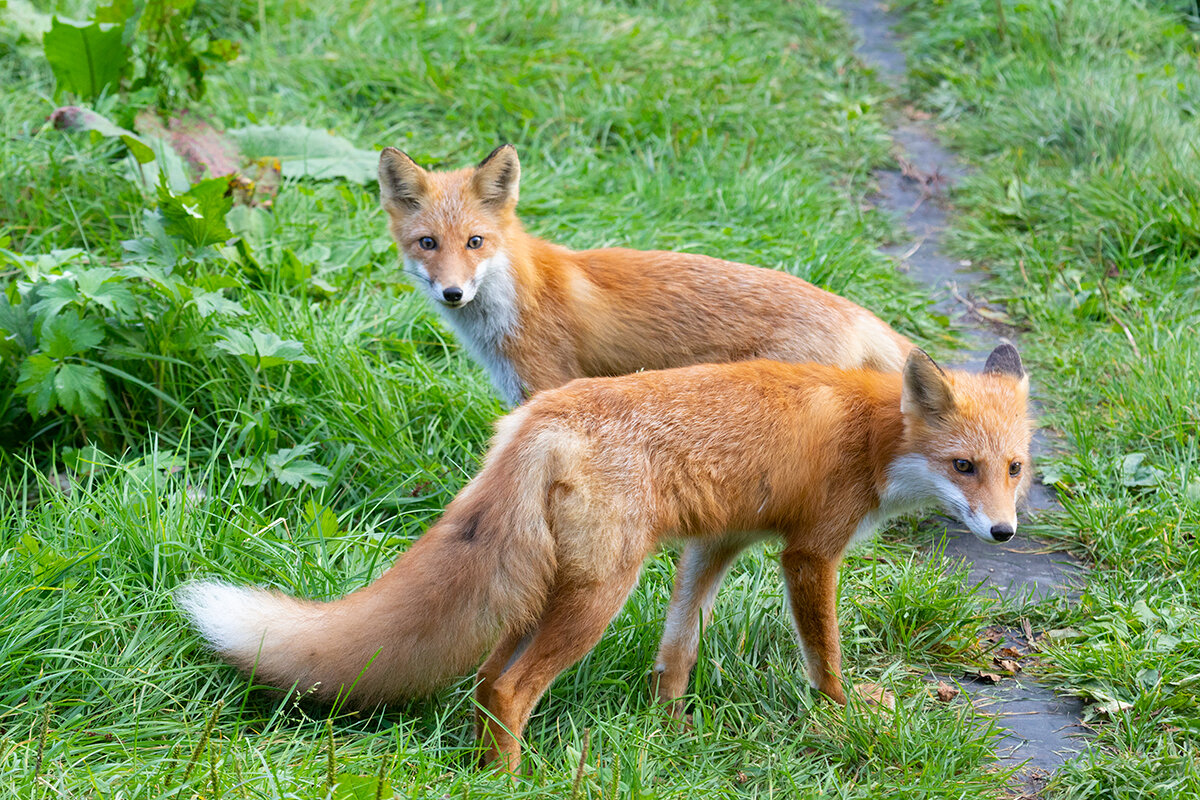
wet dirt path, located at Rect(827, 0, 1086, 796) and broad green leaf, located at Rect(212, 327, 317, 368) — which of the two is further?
broad green leaf, located at Rect(212, 327, 317, 368)

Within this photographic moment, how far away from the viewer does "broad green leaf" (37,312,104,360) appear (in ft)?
14.5

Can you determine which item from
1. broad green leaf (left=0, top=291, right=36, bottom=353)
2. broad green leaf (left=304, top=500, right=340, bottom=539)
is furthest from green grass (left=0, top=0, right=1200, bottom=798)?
broad green leaf (left=0, top=291, right=36, bottom=353)

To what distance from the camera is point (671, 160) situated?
812 centimetres

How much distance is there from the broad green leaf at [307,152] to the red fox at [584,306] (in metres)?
1.70

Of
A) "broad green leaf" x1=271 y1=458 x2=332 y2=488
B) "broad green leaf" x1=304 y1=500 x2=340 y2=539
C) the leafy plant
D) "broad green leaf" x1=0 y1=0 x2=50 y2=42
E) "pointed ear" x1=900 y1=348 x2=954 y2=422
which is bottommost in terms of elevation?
"broad green leaf" x1=304 y1=500 x2=340 y2=539

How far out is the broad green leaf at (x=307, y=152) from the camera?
6.79m

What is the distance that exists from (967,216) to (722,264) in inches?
143

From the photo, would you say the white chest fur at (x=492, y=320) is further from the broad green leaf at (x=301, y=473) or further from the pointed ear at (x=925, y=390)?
the pointed ear at (x=925, y=390)

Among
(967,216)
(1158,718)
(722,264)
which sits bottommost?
(1158,718)

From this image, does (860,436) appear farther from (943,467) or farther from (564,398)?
(564,398)

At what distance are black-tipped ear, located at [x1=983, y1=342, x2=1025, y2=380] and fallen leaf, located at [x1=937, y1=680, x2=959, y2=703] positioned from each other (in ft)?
4.11

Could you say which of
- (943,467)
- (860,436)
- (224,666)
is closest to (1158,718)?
(943,467)

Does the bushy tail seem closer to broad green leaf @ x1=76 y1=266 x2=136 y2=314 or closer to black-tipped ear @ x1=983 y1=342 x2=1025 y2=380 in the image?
broad green leaf @ x1=76 y1=266 x2=136 y2=314

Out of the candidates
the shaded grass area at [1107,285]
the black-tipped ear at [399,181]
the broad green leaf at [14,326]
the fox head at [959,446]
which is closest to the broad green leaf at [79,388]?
the broad green leaf at [14,326]
